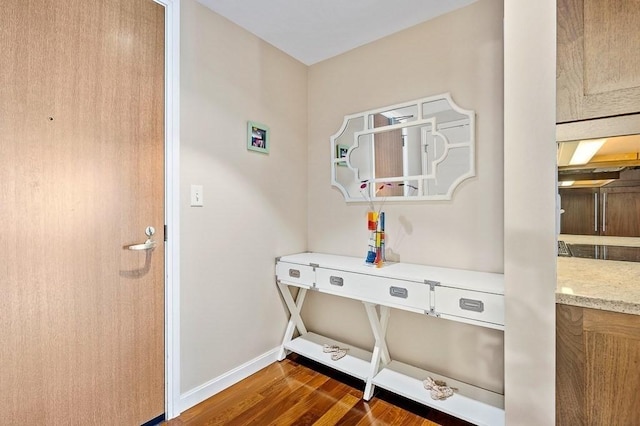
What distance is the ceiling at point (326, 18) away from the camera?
1.72m

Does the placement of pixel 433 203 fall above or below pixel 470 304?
above

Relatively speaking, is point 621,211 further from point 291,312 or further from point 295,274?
point 291,312

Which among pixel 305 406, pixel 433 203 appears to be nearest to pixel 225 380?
pixel 305 406

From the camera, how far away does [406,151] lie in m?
1.97

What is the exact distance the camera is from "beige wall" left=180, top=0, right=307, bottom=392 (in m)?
1.68

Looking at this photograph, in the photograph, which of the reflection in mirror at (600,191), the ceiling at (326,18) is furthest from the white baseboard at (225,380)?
the ceiling at (326,18)

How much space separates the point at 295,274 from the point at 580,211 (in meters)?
1.63

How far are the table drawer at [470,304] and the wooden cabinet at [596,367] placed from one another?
30 cm

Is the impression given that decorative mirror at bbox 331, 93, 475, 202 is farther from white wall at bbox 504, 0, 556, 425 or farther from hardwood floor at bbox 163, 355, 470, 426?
hardwood floor at bbox 163, 355, 470, 426

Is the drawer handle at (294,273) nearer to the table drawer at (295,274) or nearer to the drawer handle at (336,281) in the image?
the table drawer at (295,274)

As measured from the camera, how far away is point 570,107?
1081 mm

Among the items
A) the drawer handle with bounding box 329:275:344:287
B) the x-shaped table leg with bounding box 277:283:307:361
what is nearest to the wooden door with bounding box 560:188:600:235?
the drawer handle with bounding box 329:275:344:287

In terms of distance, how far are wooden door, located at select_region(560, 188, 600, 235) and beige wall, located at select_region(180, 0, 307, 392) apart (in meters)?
1.67

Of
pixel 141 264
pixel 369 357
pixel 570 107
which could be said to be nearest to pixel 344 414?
pixel 369 357
